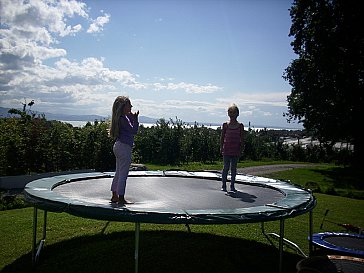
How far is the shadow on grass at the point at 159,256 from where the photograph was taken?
8.20 feet

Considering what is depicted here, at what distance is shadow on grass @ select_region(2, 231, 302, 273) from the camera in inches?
98.4

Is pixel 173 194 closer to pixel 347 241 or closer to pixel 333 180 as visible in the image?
pixel 347 241

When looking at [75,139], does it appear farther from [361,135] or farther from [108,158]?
[361,135]

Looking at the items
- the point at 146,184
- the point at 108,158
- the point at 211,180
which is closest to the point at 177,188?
the point at 146,184

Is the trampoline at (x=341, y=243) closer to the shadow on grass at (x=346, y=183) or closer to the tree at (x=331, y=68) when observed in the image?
the shadow on grass at (x=346, y=183)

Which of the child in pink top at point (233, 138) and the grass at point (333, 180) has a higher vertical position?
the child in pink top at point (233, 138)

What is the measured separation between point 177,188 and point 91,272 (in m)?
1.43

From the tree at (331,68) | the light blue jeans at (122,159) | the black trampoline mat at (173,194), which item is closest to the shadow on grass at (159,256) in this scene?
the black trampoline mat at (173,194)

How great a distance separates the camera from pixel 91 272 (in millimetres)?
2385

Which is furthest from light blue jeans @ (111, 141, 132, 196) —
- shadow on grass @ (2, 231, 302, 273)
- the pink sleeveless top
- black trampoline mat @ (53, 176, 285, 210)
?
the pink sleeveless top

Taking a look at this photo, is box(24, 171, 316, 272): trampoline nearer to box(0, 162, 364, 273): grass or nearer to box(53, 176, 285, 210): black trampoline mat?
box(53, 176, 285, 210): black trampoline mat

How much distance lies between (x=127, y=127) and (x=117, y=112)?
13 centimetres

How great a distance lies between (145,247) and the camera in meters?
2.98

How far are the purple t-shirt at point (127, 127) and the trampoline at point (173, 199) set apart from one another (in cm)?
51
